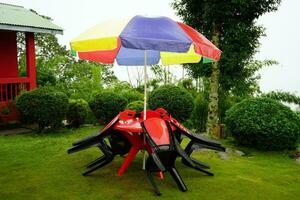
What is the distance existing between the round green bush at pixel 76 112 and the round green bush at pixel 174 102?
6.91 feet

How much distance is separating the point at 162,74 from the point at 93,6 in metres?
4.30

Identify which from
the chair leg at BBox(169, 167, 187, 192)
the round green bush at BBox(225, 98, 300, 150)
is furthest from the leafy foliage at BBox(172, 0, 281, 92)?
the chair leg at BBox(169, 167, 187, 192)

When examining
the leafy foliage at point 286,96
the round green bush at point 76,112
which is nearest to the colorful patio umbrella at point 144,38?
the round green bush at point 76,112

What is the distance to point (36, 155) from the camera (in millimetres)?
7359

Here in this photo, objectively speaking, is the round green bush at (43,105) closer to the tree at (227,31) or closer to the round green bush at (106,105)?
the round green bush at (106,105)

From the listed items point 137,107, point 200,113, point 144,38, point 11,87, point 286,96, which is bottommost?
point 200,113

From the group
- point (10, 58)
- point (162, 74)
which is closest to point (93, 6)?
point (162, 74)

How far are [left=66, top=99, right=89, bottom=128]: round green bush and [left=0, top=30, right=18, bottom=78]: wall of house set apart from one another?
2.60 m

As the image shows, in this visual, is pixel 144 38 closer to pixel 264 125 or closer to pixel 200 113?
pixel 264 125

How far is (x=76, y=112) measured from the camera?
1105cm

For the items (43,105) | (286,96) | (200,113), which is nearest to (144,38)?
(43,105)

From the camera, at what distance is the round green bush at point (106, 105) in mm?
11477

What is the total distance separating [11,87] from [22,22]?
1.93 meters

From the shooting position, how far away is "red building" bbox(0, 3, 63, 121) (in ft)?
34.0
